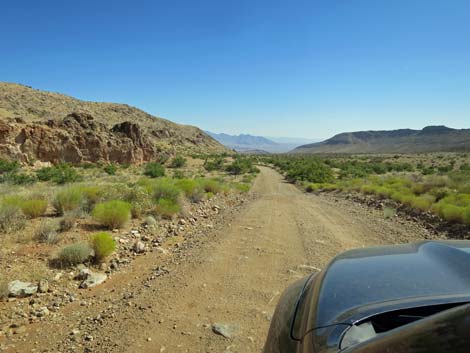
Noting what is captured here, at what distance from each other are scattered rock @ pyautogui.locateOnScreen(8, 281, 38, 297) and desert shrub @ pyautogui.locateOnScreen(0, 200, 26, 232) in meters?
2.89

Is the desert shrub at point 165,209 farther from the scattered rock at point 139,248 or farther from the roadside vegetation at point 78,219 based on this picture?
the scattered rock at point 139,248

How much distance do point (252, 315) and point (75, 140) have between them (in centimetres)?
3195

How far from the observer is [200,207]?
12.7 m

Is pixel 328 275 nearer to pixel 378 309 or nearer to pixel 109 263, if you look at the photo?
pixel 378 309

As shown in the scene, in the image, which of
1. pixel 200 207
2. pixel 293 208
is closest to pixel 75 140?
pixel 200 207

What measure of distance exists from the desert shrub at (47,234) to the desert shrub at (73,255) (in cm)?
92

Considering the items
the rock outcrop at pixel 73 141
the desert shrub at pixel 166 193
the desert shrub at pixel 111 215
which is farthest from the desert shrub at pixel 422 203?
the rock outcrop at pixel 73 141

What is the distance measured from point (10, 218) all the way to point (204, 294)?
5.72 meters

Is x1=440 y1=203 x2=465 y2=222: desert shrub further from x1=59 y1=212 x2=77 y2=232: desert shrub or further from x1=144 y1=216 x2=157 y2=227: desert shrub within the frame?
x1=59 y1=212 x2=77 y2=232: desert shrub

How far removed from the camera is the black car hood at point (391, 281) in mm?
1740

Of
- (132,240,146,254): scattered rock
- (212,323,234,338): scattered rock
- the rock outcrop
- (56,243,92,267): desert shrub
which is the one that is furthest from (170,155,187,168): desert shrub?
(212,323,234,338): scattered rock

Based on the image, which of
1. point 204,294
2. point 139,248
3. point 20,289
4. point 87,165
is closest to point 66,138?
point 87,165

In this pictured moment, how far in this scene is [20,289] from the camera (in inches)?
197

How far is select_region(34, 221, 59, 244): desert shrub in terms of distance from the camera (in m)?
6.84
